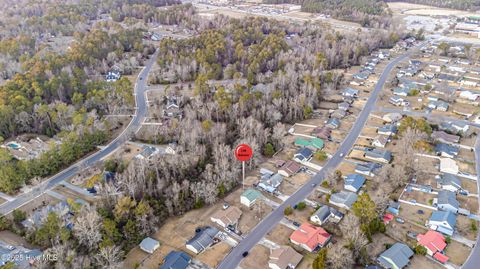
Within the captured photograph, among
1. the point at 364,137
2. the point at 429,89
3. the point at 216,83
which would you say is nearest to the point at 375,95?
the point at 429,89

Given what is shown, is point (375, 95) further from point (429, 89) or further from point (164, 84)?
point (164, 84)

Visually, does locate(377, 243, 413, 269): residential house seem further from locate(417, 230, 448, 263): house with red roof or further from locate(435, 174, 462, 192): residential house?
locate(435, 174, 462, 192): residential house

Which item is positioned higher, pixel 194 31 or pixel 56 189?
pixel 194 31

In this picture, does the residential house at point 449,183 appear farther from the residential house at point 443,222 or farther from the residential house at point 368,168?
the residential house at point 368,168

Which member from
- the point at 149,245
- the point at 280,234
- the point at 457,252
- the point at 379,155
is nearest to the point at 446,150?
the point at 379,155

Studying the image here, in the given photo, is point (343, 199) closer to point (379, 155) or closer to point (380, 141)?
point (379, 155)

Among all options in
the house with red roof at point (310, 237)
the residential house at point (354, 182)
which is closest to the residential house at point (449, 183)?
the residential house at point (354, 182)
